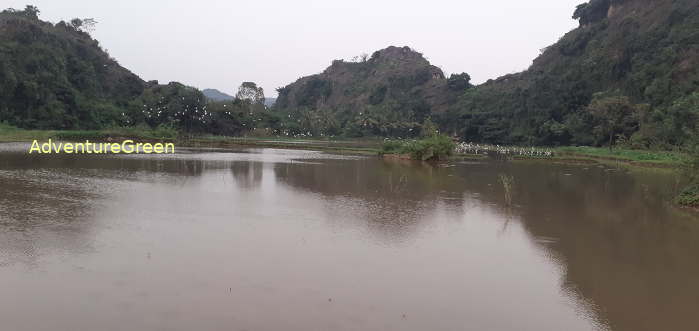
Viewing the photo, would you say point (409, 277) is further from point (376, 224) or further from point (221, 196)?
point (221, 196)

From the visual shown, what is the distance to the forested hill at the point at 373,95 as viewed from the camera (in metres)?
98.2

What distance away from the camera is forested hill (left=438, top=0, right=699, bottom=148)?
2295 inches

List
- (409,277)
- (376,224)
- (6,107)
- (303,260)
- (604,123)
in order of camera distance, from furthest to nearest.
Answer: (6,107)
(604,123)
(376,224)
(303,260)
(409,277)

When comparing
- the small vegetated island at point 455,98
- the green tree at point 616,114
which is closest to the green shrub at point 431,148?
the small vegetated island at point 455,98

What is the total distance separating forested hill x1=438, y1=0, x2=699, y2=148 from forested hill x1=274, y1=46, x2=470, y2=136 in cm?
872

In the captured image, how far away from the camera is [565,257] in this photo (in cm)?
1212

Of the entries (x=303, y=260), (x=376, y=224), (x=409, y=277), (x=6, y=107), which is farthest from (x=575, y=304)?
(x=6, y=107)

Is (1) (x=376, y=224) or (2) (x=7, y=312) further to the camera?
(1) (x=376, y=224)

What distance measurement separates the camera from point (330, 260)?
11.0 metres

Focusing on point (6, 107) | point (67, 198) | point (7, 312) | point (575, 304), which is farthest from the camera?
point (6, 107)

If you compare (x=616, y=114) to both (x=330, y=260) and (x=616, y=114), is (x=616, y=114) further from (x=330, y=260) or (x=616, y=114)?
(x=330, y=260)

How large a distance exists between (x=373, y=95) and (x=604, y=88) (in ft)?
191

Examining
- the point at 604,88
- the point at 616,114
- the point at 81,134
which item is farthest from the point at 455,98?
the point at 81,134

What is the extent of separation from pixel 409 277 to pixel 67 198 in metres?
12.7
